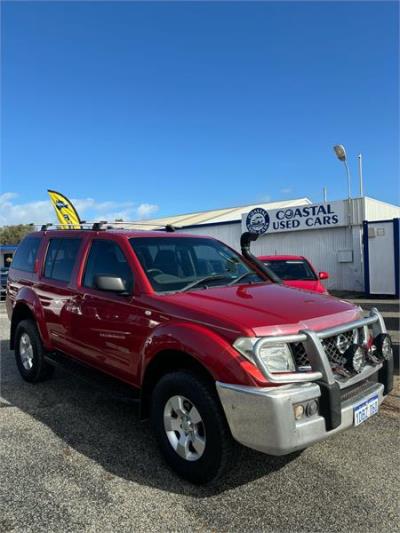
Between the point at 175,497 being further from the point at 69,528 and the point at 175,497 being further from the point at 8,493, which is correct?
the point at 8,493

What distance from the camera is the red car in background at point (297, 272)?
9523 millimetres

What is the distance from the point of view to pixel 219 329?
10.6 feet

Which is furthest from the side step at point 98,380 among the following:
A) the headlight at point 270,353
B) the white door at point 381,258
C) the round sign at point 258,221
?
the round sign at point 258,221

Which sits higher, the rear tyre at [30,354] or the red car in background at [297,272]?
the red car in background at [297,272]

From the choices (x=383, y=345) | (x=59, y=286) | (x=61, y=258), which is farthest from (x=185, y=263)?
(x=383, y=345)

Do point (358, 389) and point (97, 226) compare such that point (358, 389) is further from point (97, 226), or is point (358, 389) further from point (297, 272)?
point (297, 272)

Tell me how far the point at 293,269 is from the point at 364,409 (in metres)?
7.18

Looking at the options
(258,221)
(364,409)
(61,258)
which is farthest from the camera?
(258,221)

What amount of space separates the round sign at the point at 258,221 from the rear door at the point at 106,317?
1649 cm

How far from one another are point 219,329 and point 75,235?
2.79 metres

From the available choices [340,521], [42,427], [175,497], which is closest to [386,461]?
[340,521]

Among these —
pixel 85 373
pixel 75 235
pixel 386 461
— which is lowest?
pixel 386 461

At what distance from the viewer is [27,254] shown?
255 inches

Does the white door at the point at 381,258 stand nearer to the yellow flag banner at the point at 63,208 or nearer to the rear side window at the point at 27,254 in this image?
the rear side window at the point at 27,254
